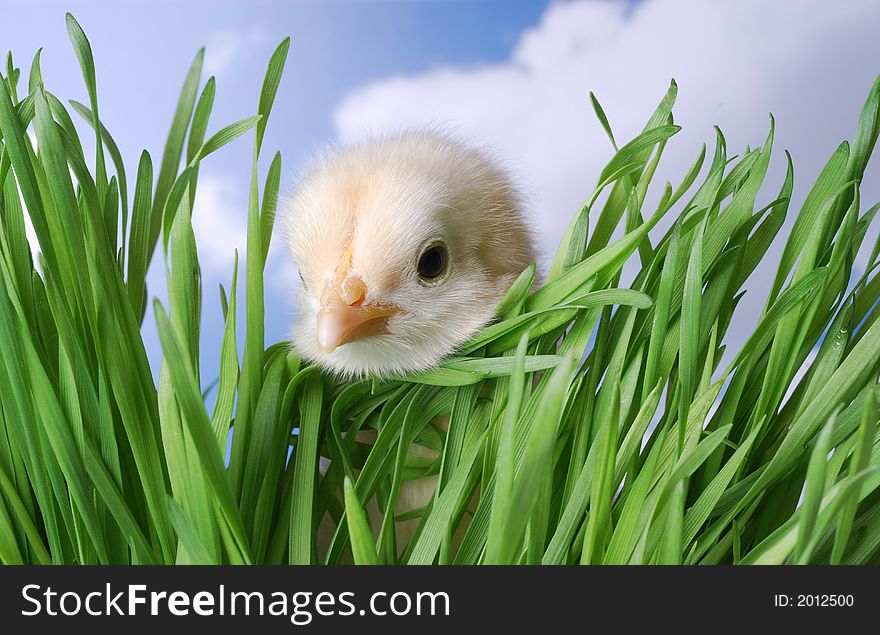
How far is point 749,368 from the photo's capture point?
468 millimetres

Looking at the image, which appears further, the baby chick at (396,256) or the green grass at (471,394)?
the baby chick at (396,256)

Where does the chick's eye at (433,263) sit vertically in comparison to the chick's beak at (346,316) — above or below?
above

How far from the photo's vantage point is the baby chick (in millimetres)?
532

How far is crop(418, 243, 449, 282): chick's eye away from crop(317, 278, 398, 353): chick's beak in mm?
47

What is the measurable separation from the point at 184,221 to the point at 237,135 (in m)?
0.06

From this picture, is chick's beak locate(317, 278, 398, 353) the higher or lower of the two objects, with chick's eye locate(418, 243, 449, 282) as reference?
lower

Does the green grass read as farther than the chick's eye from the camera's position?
No

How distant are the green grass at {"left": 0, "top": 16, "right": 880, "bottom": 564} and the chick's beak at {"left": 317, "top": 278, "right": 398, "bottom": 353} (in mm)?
28

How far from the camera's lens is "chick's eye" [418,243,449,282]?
0.58m

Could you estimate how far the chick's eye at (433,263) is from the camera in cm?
58

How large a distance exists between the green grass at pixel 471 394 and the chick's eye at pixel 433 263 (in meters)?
0.08

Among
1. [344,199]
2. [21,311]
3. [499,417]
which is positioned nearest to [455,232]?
[344,199]

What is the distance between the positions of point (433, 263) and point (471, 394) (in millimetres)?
138

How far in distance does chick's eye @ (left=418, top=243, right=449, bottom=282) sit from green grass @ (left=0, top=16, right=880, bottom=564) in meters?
0.08
